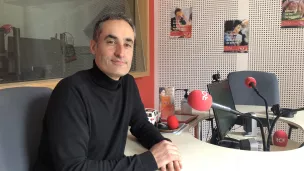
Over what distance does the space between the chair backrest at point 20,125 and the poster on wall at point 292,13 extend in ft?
8.55

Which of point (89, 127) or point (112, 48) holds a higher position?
point (112, 48)

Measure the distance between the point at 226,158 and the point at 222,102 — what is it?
1.59 feet

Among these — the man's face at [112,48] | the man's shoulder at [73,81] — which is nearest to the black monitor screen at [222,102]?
the man's face at [112,48]

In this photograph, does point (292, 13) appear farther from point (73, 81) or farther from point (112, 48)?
point (73, 81)

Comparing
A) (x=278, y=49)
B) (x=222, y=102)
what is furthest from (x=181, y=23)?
(x=222, y=102)

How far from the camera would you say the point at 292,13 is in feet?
9.37

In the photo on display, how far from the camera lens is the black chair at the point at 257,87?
2449 mm

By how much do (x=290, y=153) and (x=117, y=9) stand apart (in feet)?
6.45

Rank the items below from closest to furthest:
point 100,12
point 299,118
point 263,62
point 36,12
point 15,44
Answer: point 15,44, point 36,12, point 299,118, point 100,12, point 263,62

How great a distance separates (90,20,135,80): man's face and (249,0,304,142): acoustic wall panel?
221 centimetres

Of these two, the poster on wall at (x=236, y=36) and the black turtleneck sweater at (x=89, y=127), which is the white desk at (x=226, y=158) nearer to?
the black turtleneck sweater at (x=89, y=127)

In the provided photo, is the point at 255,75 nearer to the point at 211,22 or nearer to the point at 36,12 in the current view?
the point at 211,22

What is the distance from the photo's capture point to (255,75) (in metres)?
2.50

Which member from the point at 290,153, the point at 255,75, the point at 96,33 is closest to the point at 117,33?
the point at 96,33
